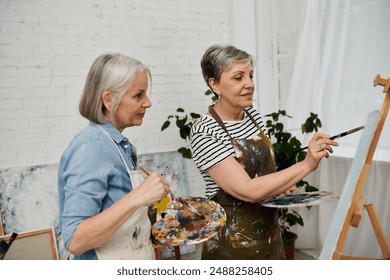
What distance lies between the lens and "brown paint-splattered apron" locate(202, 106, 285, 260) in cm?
186

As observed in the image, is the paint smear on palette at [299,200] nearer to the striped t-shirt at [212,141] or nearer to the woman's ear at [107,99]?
the striped t-shirt at [212,141]

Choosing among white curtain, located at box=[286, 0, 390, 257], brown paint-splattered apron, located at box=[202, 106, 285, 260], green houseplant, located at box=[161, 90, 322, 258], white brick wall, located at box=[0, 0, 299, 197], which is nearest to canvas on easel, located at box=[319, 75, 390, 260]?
brown paint-splattered apron, located at box=[202, 106, 285, 260]

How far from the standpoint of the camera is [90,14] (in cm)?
313

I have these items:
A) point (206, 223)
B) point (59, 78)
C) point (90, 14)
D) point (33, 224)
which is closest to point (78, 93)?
point (59, 78)

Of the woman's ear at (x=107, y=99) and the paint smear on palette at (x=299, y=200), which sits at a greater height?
the woman's ear at (x=107, y=99)

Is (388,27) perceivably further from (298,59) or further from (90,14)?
(90,14)

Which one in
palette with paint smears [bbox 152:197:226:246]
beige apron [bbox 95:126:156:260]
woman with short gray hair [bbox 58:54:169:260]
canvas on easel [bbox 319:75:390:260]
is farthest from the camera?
palette with paint smears [bbox 152:197:226:246]

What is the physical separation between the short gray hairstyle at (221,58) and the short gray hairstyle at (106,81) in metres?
0.54

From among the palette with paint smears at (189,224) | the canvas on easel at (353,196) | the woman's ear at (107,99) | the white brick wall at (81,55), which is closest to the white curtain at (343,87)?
the white brick wall at (81,55)

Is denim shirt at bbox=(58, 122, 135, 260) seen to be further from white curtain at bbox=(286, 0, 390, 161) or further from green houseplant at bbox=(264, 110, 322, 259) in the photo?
white curtain at bbox=(286, 0, 390, 161)

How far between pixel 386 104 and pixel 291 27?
2490 mm

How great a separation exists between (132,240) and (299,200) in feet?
2.31

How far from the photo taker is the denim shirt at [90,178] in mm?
1242

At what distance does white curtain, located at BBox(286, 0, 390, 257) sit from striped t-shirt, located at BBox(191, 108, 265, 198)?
144 centimetres
